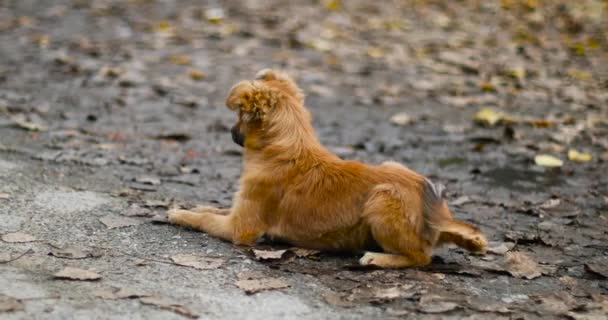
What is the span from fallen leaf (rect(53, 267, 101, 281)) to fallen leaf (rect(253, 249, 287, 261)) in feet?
3.47

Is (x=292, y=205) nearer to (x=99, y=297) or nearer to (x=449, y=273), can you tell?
(x=449, y=273)

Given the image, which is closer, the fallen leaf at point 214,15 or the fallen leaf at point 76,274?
the fallen leaf at point 76,274

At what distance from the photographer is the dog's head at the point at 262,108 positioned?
17.5 feet

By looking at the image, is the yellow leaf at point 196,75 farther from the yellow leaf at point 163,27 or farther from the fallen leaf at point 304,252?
the fallen leaf at point 304,252

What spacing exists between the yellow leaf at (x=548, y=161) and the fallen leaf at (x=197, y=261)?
13.7 feet

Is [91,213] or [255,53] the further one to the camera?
[255,53]

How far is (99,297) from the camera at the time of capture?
4246 millimetres

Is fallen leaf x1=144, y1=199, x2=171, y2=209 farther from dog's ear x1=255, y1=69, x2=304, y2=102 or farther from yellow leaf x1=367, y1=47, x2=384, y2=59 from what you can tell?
yellow leaf x1=367, y1=47, x2=384, y2=59

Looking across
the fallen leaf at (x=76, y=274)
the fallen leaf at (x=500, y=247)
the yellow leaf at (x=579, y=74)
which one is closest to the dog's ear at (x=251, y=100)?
the fallen leaf at (x=76, y=274)

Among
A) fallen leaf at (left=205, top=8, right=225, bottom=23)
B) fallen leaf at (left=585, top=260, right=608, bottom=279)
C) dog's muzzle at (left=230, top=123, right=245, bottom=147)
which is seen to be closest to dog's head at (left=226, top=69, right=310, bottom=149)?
dog's muzzle at (left=230, top=123, right=245, bottom=147)

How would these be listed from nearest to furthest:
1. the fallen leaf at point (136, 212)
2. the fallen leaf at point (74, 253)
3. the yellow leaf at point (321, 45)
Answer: the fallen leaf at point (74, 253) → the fallen leaf at point (136, 212) → the yellow leaf at point (321, 45)

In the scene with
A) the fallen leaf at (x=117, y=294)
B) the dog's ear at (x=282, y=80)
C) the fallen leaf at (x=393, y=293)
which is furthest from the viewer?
the dog's ear at (x=282, y=80)

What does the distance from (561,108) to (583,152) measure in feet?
6.05

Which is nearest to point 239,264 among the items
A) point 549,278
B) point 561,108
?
point 549,278
